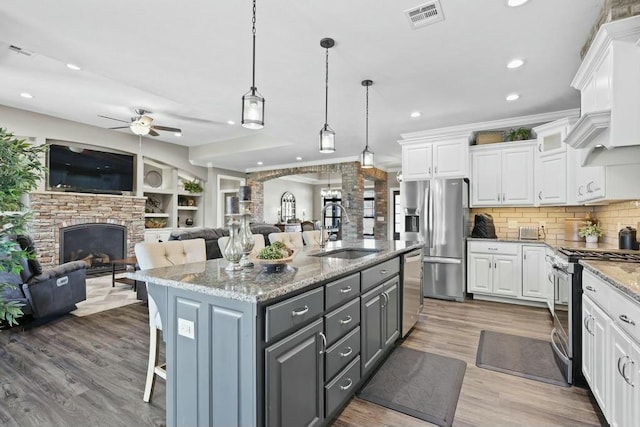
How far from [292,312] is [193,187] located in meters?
7.93

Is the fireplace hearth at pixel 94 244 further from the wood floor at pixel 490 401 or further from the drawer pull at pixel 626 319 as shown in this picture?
the drawer pull at pixel 626 319

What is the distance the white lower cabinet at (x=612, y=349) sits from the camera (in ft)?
4.51

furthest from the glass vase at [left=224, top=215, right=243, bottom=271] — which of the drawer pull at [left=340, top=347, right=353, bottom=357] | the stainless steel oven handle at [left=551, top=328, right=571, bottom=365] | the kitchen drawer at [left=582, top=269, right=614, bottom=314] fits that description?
the stainless steel oven handle at [left=551, top=328, right=571, bottom=365]

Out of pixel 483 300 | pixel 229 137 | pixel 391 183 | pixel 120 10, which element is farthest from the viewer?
pixel 391 183

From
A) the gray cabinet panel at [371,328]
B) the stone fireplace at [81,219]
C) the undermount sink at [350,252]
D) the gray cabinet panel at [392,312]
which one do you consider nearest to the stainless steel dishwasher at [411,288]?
the gray cabinet panel at [392,312]

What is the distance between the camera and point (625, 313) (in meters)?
1.46

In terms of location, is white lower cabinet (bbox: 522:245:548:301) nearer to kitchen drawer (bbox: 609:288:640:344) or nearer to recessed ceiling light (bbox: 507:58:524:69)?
recessed ceiling light (bbox: 507:58:524:69)

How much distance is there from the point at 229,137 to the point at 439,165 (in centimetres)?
481

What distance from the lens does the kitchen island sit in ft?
4.28

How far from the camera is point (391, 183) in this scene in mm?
9422

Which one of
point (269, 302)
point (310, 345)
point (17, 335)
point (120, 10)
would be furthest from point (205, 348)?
point (17, 335)

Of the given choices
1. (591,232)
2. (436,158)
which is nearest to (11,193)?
(436,158)

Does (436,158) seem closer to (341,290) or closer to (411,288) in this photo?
(411,288)

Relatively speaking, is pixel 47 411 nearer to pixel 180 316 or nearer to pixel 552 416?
pixel 180 316
